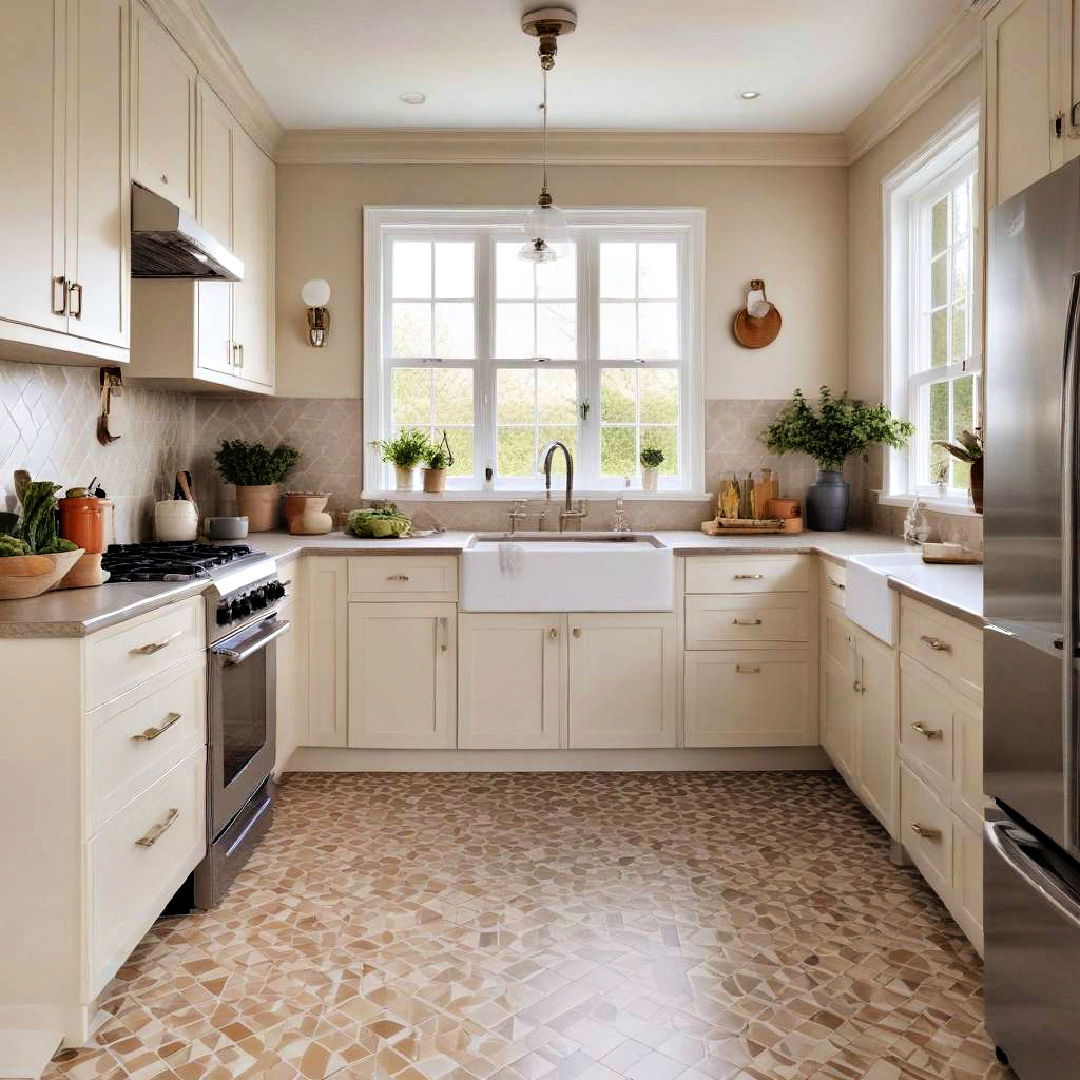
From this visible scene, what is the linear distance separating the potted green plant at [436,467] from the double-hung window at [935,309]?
78.3 inches

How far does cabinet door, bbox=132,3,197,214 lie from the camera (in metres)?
2.79

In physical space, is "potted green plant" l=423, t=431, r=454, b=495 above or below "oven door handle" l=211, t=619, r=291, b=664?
above

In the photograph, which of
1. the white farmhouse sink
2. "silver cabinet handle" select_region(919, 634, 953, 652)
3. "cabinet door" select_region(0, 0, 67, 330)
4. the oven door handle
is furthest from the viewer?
the white farmhouse sink

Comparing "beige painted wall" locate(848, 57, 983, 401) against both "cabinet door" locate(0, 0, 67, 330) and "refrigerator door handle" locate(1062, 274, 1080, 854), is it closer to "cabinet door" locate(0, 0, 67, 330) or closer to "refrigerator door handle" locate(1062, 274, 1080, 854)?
"refrigerator door handle" locate(1062, 274, 1080, 854)

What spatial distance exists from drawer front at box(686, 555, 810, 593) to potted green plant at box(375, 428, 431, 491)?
139 cm

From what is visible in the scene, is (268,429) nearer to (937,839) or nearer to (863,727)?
(863,727)

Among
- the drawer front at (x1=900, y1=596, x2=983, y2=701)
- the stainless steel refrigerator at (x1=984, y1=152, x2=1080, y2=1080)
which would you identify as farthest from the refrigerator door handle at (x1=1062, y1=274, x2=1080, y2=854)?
the drawer front at (x1=900, y1=596, x2=983, y2=701)

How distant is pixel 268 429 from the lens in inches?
173

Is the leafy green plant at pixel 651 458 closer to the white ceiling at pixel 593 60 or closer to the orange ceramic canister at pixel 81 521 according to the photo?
the white ceiling at pixel 593 60

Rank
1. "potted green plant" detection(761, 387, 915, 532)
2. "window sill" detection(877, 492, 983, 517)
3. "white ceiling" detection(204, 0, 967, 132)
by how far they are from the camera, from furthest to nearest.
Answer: "potted green plant" detection(761, 387, 915, 532)
"window sill" detection(877, 492, 983, 517)
"white ceiling" detection(204, 0, 967, 132)

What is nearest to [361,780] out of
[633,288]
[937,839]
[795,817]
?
[795,817]

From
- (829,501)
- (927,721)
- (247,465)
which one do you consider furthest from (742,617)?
(247,465)

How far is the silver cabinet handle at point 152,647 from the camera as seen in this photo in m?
2.18

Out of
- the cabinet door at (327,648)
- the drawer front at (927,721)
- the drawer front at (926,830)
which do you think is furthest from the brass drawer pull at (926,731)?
the cabinet door at (327,648)
